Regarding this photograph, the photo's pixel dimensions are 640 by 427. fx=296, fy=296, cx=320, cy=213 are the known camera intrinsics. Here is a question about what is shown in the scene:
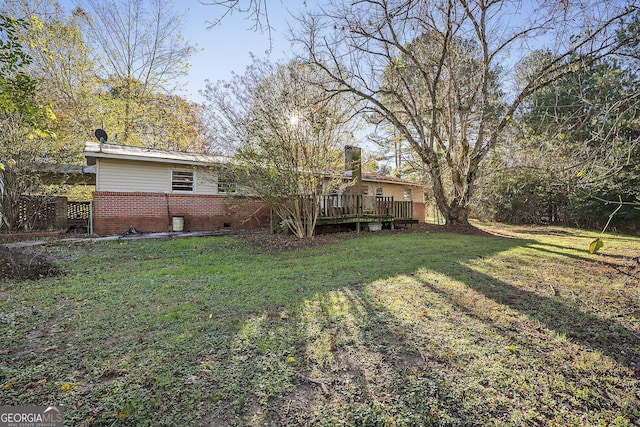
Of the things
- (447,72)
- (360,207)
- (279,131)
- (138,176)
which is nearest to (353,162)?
(360,207)

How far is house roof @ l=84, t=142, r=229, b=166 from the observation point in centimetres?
976

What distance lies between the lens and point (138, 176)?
35.7ft

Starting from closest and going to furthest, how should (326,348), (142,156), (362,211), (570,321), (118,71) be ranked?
(326,348) → (570,321) → (142,156) → (362,211) → (118,71)

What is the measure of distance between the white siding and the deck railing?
433 cm

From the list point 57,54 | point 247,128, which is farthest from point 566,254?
point 57,54

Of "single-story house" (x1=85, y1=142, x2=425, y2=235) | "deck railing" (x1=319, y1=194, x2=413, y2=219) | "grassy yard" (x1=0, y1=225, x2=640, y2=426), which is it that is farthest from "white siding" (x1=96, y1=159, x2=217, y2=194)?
"grassy yard" (x1=0, y1=225, x2=640, y2=426)

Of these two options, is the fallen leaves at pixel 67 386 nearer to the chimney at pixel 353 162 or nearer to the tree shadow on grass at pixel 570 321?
the tree shadow on grass at pixel 570 321

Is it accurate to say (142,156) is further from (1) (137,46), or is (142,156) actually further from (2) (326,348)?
(1) (137,46)

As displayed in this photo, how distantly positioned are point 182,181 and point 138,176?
1.50 metres

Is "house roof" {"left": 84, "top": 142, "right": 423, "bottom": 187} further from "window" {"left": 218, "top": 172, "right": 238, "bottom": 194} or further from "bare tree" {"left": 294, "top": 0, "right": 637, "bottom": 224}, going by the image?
"bare tree" {"left": 294, "top": 0, "right": 637, "bottom": 224}

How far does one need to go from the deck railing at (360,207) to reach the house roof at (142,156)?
3901 millimetres

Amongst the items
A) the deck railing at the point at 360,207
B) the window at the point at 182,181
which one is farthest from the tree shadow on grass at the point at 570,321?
the window at the point at 182,181

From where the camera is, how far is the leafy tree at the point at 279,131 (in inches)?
338

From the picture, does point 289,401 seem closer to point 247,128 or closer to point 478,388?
point 478,388
